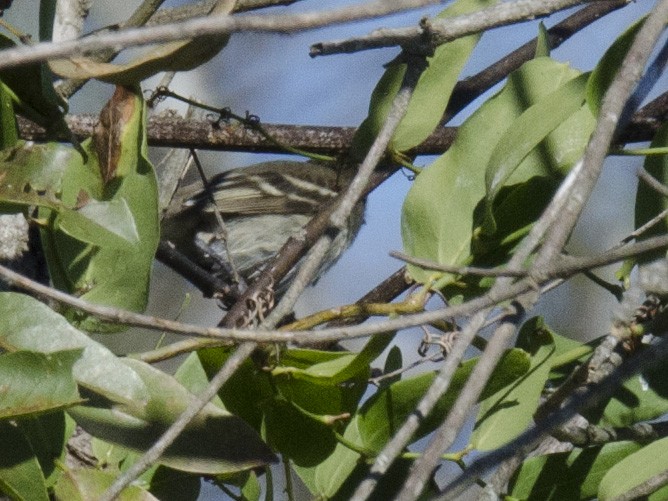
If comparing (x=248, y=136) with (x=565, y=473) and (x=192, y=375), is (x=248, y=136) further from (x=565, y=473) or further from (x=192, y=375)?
(x=565, y=473)

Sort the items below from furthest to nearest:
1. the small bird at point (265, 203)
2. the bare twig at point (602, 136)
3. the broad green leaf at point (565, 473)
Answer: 1. the small bird at point (265, 203)
2. the broad green leaf at point (565, 473)
3. the bare twig at point (602, 136)

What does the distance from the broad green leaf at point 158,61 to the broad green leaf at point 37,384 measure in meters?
0.25

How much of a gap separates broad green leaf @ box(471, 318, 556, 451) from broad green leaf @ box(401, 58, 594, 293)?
0.12 meters

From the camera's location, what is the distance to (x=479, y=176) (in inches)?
46.0

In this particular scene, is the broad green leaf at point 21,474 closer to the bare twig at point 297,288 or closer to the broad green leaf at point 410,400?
the bare twig at point 297,288

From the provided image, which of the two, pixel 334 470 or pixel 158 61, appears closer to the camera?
pixel 158 61

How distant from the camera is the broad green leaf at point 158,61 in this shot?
3.10ft

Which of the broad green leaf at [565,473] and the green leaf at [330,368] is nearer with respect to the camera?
the green leaf at [330,368]

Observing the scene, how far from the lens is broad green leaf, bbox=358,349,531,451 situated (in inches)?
39.7

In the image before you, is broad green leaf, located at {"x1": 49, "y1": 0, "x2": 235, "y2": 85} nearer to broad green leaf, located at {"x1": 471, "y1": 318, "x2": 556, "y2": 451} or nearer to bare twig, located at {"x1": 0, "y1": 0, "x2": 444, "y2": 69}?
bare twig, located at {"x1": 0, "y1": 0, "x2": 444, "y2": 69}

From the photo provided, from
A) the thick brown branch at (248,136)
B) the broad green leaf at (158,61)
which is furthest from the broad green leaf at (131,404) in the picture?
the thick brown branch at (248,136)

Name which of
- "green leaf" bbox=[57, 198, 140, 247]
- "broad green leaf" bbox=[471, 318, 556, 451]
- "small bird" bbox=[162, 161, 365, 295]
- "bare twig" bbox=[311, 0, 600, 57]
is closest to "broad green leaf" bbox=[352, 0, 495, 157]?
"bare twig" bbox=[311, 0, 600, 57]

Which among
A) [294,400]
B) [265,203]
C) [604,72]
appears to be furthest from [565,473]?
[265,203]

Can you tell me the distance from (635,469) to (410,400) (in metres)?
0.24
